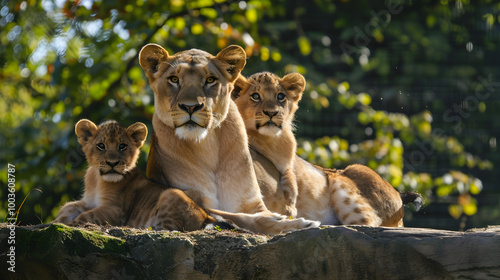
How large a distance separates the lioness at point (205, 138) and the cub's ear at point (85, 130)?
0.95 feet

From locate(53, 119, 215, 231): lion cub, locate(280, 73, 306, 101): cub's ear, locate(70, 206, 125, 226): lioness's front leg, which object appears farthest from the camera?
locate(280, 73, 306, 101): cub's ear

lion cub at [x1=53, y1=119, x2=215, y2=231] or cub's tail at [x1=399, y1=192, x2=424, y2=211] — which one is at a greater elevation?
lion cub at [x1=53, y1=119, x2=215, y2=231]

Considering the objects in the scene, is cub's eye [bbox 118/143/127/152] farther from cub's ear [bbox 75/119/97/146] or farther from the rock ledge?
the rock ledge

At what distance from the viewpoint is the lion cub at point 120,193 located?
2.28 metres

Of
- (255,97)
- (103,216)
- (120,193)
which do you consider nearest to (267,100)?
(255,97)

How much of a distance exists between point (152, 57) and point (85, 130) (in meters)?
0.48

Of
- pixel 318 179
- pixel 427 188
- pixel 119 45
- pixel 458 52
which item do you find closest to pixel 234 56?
pixel 318 179

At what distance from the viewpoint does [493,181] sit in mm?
7020

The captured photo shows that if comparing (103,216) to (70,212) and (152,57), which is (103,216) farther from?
(152,57)

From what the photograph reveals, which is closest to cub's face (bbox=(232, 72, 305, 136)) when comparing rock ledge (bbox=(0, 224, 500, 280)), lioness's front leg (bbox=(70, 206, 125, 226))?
lioness's front leg (bbox=(70, 206, 125, 226))

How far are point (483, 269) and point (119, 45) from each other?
11.9 feet

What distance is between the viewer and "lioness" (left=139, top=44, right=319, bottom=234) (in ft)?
7.88

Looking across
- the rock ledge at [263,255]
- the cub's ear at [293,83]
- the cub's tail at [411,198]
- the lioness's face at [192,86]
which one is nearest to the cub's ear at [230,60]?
the lioness's face at [192,86]

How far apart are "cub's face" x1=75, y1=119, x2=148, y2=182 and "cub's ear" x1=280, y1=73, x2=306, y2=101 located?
82 centimetres
